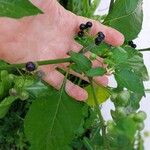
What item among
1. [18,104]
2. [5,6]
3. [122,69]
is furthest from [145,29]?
[5,6]

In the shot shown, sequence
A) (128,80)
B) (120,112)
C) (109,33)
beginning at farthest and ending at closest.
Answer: (109,33), (128,80), (120,112)

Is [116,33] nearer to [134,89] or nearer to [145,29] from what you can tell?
[134,89]

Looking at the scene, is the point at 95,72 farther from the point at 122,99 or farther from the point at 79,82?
the point at 79,82

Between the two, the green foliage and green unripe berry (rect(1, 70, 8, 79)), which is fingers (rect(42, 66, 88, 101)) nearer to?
green unripe berry (rect(1, 70, 8, 79))

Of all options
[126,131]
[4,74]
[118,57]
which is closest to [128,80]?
[118,57]

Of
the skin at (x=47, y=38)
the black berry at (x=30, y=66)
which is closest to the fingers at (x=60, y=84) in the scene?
the skin at (x=47, y=38)

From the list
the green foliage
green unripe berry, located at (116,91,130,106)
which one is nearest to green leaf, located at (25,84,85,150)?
green unripe berry, located at (116,91,130,106)

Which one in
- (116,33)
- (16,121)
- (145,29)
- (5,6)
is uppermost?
(5,6)
